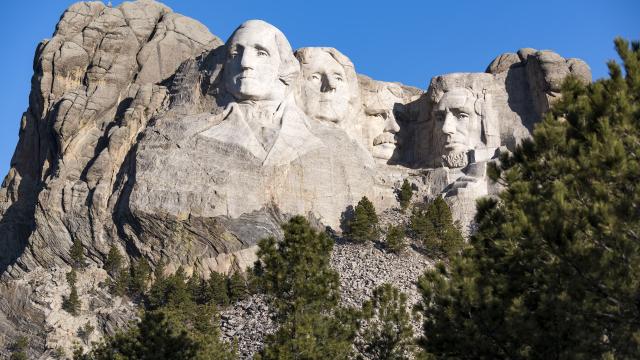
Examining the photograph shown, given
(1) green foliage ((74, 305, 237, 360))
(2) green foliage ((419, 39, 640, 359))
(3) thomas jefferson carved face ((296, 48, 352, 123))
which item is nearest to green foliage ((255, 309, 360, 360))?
(1) green foliage ((74, 305, 237, 360))

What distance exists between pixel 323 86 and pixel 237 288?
43.3 ft

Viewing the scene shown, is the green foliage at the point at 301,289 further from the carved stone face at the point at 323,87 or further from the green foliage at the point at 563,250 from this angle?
the carved stone face at the point at 323,87

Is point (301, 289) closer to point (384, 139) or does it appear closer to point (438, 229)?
point (438, 229)

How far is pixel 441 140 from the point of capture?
5234cm

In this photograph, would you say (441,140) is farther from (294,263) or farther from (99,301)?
(294,263)

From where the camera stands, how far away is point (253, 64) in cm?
4638

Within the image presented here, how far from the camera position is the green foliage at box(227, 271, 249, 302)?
1607 inches

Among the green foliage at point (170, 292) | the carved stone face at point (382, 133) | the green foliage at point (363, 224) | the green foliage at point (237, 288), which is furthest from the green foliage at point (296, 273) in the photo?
the carved stone face at point (382, 133)

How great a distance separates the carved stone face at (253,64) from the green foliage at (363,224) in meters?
6.11

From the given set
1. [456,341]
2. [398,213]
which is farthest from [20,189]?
[456,341]

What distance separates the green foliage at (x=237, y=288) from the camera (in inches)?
1607

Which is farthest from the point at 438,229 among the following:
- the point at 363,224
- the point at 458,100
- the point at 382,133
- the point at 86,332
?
the point at 86,332

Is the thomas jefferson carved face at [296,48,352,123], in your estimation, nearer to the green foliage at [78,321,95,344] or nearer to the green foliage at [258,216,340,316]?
the green foliage at [78,321,95,344]

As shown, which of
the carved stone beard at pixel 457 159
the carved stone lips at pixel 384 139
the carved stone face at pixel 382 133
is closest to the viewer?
the carved stone beard at pixel 457 159
